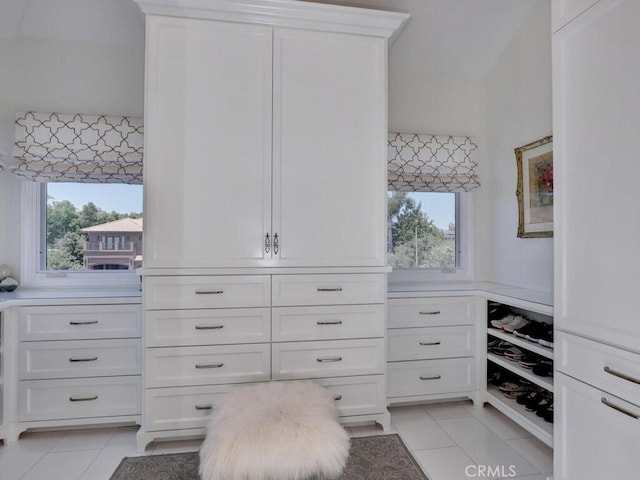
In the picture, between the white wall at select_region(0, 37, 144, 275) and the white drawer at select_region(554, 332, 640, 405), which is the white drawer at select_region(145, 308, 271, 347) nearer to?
the white wall at select_region(0, 37, 144, 275)

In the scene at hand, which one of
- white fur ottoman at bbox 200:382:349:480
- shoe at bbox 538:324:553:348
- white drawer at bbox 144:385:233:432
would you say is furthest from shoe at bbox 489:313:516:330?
white drawer at bbox 144:385:233:432

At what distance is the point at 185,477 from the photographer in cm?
171

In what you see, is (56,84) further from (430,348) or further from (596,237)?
(596,237)

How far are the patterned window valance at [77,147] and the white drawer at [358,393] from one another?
1.86 metres

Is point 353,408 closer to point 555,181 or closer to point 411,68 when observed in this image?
point 555,181

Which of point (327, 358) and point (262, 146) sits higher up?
point (262, 146)

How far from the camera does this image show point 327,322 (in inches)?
80.5

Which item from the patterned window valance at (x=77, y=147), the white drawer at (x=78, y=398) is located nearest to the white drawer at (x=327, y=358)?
the white drawer at (x=78, y=398)

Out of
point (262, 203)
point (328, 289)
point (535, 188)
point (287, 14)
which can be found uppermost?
point (287, 14)

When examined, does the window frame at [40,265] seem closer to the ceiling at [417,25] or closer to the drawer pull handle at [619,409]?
the ceiling at [417,25]

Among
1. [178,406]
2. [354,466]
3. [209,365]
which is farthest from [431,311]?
[178,406]

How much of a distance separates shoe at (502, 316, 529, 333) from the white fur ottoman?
1320 mm

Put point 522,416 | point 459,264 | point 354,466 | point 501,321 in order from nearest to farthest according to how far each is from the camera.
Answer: point 354,466
point 522,416
point 501,321
point 459,264

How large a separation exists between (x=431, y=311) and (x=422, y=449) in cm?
81
